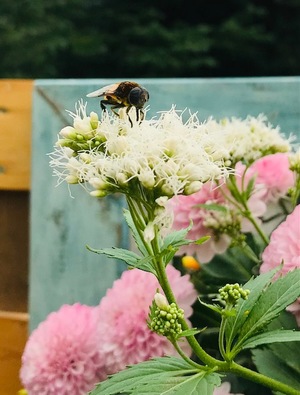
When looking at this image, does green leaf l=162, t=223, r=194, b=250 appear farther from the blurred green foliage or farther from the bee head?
the blurred green foliage

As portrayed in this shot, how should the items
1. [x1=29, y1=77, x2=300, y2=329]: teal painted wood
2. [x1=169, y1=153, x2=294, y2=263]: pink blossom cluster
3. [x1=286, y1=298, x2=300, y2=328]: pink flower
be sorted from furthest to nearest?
[x1=29, y1=77, x2=300, y2=329]: teal painted wood < [x1=169, y1=153, x2=294, y2=263]: pink blossom cluster < [x1=286, y1=298, x2=300, y2=328]: pink flower

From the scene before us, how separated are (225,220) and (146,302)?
0.37 ft

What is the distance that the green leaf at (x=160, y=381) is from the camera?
1.43ft

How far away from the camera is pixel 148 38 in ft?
10.6

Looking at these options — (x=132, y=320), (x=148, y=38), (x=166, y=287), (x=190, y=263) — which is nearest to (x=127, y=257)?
(x=166, y=287)

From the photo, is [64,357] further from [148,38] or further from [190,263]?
[148,38]

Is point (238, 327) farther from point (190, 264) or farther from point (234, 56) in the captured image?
point (234, 56)

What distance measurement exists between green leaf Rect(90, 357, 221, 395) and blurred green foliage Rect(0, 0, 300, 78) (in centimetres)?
272

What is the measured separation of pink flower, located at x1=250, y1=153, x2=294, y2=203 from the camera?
2.30 feet

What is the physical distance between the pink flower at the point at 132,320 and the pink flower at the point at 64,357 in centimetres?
1

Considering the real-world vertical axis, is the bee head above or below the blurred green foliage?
below

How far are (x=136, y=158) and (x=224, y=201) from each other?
0.83 feet

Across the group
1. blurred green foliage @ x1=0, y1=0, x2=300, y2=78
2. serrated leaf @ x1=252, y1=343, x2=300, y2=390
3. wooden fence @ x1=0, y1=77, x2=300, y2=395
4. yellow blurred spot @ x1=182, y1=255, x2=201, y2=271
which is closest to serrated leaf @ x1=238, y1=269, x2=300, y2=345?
serrated leaf @ x1=252, y1=343, x2=300, y2=390

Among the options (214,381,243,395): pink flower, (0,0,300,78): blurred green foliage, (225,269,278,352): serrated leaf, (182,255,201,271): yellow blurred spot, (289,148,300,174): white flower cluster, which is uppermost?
(0,0,300,78): blurred green foliage
